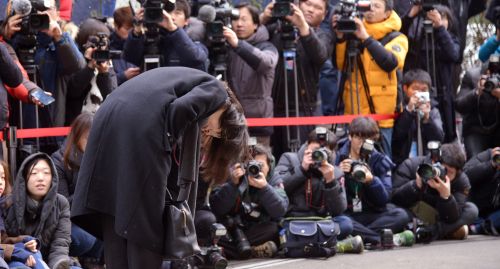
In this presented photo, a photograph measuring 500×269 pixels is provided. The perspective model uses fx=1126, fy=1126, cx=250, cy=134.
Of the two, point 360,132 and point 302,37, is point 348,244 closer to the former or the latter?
point 360,132

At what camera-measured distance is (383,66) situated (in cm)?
934

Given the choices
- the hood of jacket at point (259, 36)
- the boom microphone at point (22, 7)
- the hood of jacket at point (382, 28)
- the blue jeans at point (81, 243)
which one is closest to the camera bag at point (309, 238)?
the blue jeans at point (81, 243)

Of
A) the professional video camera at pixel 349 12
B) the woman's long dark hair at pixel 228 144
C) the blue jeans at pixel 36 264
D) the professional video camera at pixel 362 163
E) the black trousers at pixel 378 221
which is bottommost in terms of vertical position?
the black trousers at pixel 378 221

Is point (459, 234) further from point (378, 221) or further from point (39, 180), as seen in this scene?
point (39, 180)

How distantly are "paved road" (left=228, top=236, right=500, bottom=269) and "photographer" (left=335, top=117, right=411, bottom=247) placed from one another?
27cm

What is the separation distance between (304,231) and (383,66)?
1.90 meters

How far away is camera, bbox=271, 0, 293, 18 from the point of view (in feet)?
28.9

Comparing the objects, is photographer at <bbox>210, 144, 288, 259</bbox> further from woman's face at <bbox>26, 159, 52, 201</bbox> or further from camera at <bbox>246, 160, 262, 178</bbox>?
woman's face at <bbox>26, 159, 52, 201</bbox>

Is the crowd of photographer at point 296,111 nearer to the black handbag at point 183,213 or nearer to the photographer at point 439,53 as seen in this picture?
the photographer at point 439,53

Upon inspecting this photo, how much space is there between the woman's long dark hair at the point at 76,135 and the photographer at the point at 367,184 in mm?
2118

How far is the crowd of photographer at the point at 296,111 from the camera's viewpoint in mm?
7566

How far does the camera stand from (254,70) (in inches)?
350

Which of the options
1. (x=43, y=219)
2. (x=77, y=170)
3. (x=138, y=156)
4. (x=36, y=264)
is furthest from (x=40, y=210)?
(x=138, y=156)

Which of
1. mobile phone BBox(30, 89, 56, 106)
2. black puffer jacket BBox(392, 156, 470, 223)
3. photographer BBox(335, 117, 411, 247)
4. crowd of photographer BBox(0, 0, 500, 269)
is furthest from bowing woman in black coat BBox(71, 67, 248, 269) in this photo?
black puffer jacket BBox(392, 156, 470, 223)
